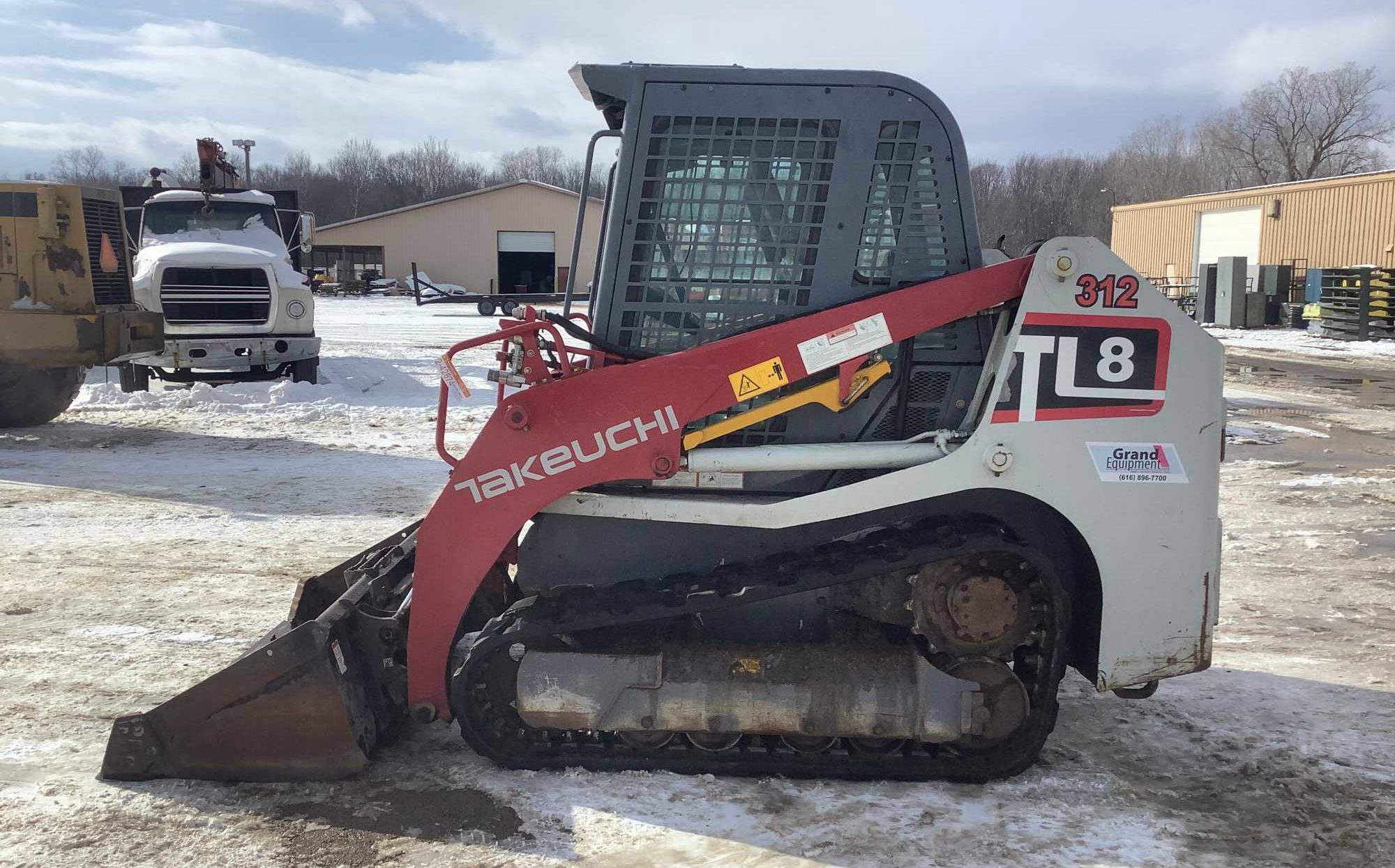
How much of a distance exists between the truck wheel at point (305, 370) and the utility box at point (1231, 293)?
91.1 feet

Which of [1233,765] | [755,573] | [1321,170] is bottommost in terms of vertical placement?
[1233,765]

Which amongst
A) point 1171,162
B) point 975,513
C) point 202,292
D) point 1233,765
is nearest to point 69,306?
point 202,292

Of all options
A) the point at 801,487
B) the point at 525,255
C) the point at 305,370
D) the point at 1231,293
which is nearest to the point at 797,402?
the point at 801,487

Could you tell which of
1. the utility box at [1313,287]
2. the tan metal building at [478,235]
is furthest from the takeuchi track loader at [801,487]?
the tan metal building at [478,235]

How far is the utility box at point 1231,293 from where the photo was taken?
108ft

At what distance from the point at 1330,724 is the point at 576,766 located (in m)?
3.03

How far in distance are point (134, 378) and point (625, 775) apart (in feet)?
40.2

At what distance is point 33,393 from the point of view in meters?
11.6

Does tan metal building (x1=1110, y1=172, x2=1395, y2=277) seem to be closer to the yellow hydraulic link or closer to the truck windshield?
the truck windshield

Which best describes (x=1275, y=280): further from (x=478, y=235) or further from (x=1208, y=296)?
(x=478, y=235)

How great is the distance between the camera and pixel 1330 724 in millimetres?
4473

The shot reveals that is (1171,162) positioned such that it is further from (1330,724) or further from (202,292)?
(1330,724)

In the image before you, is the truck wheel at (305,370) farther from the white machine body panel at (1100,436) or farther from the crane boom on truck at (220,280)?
the white machine body panel at (1100,436)

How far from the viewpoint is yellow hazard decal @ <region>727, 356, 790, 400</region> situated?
384cm
